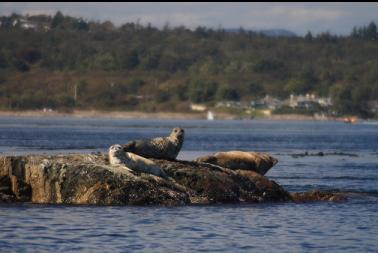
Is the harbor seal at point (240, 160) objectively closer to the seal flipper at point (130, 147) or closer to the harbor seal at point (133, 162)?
the seal flipper at point (130, 147)

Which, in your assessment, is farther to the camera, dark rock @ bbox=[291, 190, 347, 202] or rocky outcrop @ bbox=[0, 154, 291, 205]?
dark rock @ bbox=[291, 190, 347, 202]

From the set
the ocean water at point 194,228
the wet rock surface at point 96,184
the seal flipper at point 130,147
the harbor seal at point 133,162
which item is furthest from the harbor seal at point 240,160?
the harbor seal at point 133,162

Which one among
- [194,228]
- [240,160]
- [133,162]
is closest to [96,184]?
[133,162]

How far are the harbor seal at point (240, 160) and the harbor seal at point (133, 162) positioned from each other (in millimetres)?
5045

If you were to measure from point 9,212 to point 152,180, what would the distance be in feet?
13.2

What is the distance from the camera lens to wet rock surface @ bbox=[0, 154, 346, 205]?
27609 millimetres

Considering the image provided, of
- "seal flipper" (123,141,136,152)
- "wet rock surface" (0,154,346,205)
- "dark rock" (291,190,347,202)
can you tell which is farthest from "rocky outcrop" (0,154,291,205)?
"dark rock" (291,190,347,202)

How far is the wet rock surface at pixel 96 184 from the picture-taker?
90.6 feet

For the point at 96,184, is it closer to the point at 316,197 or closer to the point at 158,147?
the point at 158,147

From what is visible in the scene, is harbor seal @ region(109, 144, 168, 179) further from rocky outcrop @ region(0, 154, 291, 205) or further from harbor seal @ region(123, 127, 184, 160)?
harbor seal @ region(123, 127, 184, 160)

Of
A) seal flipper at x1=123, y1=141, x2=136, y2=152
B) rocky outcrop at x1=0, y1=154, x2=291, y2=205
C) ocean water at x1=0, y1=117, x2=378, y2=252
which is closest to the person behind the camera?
ocean water at x1=0, y1=117, x2=378, y2=252

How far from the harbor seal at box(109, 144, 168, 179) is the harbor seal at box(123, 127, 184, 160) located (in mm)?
1190

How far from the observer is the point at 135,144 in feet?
98.1

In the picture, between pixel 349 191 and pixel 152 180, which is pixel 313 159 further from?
pixel 152 180
